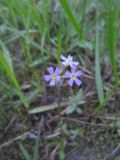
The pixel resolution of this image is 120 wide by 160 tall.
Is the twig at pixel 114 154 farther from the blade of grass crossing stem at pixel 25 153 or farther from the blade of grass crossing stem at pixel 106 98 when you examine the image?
the blade of grass crossing stem at pixel 25 153

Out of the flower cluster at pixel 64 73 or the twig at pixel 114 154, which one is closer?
the flower cluster at pixel 64 73

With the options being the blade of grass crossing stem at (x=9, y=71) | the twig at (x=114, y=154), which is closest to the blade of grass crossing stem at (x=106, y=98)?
the twig at (x=114, y=154)

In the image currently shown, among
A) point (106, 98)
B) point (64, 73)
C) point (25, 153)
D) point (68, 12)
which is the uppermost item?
point (68, 12)

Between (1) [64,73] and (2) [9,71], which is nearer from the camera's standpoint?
(1) [64,73]

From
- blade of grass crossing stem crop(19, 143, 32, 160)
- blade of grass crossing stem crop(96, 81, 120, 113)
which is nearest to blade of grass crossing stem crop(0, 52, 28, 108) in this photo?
blade of grass crossing stem crop(19, 143, 32, 160)

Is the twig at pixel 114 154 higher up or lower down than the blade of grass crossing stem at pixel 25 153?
lower down

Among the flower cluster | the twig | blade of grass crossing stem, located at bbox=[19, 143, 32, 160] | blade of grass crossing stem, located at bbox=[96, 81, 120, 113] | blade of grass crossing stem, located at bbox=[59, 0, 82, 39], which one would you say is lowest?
the twig

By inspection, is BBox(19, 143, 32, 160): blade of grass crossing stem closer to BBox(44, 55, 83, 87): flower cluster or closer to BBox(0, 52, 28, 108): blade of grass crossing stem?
BBox(0, 52, 28, 108): blade of grass crossing stem

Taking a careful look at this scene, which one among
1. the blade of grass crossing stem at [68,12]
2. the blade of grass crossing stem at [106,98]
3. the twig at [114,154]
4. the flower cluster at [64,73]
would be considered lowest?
the twig at [114,154]

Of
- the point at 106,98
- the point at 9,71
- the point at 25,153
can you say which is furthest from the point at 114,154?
the point at 9,71

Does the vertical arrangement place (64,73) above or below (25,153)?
above

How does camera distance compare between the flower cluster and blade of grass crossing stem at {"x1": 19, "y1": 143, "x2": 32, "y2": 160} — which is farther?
blade of grass crossing stem at {"x1": 19, "y1": 143, "x2": 32, "y2": 160}

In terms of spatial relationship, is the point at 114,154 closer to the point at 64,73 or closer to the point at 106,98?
the point at 106,98
